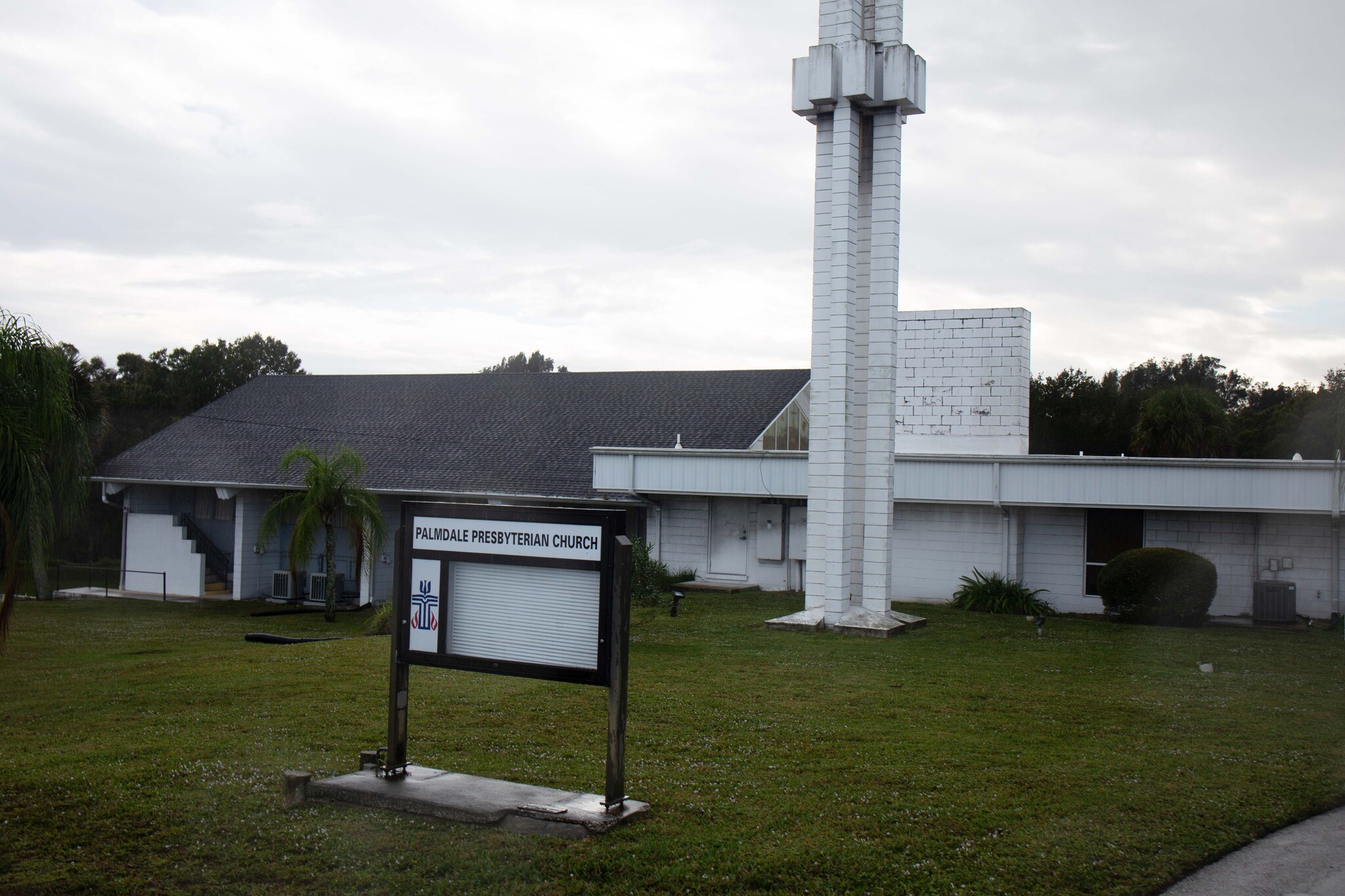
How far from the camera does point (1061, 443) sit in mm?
55500

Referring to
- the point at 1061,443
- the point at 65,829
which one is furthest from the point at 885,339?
the point at 1061,443

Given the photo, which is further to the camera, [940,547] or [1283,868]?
[940,547]

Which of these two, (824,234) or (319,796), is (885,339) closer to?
(824,234)

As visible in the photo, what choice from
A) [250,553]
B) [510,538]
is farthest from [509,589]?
[250,553]

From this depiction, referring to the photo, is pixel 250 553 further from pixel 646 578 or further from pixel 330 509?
pixel 646 578

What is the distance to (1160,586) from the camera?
19.4m

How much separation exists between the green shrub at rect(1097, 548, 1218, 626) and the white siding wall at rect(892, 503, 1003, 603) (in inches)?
120

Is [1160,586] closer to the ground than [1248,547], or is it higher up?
closer to the ground

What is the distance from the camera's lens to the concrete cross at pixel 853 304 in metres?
17.8

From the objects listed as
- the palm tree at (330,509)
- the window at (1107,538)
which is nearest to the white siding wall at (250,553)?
the palm tree at (330,509)

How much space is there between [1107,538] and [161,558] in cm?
2632

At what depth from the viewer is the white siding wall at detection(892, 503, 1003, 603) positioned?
902 inches

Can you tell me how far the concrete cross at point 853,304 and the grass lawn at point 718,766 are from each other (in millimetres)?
2588

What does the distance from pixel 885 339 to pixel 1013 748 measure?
9529mm
